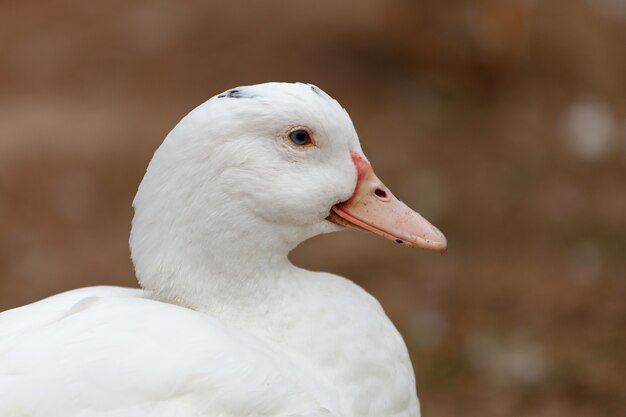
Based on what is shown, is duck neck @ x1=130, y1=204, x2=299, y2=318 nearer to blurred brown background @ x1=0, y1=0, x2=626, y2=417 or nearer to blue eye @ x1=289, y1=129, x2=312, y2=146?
blue eye @ x1=289, y1=129, x2=312, y2=146

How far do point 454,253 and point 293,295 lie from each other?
3.06 meters

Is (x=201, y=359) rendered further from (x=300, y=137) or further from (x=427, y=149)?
(x=427, y=149)

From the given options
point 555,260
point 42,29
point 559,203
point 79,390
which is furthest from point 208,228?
point 42,29

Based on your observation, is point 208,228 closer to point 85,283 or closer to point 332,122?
point 332,122

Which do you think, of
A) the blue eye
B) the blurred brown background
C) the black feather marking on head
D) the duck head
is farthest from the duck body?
the blurred brown background

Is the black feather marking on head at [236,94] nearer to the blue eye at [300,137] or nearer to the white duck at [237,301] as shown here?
the white duck at [237,301]

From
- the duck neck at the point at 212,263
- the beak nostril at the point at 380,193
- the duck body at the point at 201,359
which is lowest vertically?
the duck body at the point at 201,359

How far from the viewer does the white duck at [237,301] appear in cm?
204

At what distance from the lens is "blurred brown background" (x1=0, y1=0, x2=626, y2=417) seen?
15.3 feet

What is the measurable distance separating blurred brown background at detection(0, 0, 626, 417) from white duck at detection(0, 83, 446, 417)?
6.87ft

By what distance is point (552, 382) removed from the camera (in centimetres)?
432

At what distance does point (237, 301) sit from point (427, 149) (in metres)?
3.97

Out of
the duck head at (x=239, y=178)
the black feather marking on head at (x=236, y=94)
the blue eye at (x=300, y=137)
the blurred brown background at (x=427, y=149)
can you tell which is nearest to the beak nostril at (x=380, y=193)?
the duck head at (x=239, y=178)

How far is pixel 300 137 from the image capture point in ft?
7.35
